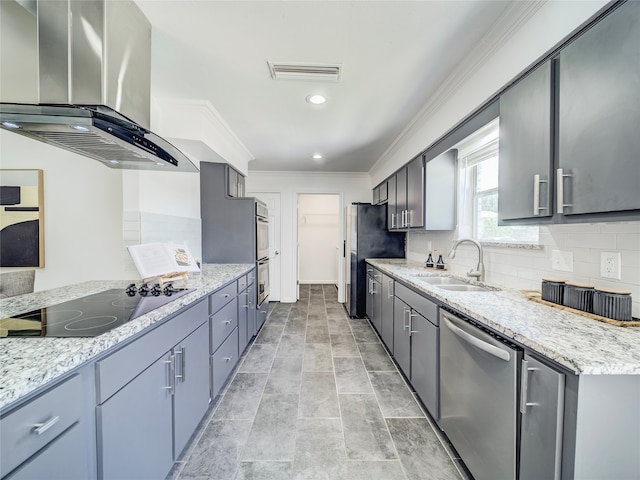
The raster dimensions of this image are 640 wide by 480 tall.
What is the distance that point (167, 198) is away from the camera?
2367mm

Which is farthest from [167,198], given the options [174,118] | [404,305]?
[404,305]

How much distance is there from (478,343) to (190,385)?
156cm

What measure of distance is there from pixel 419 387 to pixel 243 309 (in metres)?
1.76

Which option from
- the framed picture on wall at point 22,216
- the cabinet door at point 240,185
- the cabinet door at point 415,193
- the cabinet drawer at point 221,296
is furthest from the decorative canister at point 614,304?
the framed picture on wall at point 22,216

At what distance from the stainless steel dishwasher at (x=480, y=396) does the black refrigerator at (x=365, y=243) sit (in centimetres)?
235

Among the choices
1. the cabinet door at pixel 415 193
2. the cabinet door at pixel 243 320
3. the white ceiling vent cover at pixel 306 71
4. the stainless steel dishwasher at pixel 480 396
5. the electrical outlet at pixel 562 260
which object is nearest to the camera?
the stainless steel dishwasher at pixel 480 396

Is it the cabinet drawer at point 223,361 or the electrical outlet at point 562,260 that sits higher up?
the electrical outlet at point 562,260

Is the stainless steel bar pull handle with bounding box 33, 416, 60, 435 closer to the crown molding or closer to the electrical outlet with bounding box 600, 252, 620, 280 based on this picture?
the electrical outlet with bounding box 600, 252, 620, 280

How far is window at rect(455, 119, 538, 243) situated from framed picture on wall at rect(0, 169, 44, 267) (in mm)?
3854

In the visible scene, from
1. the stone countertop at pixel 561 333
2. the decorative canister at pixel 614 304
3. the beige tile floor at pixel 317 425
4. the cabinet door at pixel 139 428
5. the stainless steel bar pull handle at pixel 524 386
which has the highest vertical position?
the decorative canister at pixel 614 304

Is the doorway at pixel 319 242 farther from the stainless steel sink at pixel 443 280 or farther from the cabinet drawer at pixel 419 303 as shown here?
the cabinet drawer at pixel 419 303

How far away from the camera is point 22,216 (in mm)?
2184

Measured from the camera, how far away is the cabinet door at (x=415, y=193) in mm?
2625

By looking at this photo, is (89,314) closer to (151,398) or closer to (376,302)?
(151,398)
